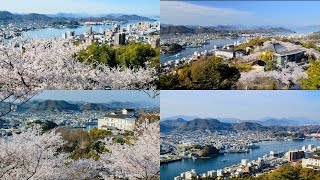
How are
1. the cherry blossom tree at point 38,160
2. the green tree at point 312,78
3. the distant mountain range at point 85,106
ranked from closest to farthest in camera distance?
the cherry blossom tree at point 38,160
the green tree at point 312,78
the distant mountain range at point 85,106

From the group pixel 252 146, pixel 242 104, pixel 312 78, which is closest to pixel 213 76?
pixel 242 104

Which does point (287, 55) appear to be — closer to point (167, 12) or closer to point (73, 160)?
point (167, 12)

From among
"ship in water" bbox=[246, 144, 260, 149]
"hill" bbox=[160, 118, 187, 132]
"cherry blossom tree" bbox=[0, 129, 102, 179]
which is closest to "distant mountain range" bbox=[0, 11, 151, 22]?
"hill" bbox=[160, 118, 187, 132]

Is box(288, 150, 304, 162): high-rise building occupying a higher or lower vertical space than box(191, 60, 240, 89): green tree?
lower

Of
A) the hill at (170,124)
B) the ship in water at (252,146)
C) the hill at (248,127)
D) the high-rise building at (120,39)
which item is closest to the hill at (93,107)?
the hill at (170,124)

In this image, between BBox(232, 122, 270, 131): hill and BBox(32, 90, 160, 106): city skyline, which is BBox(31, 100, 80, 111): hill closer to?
BBox(32, 90, 160, 106): city skyline

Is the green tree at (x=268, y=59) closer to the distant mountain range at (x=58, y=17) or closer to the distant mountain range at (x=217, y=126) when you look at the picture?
the distant mountain range at (x=217, y=126)
